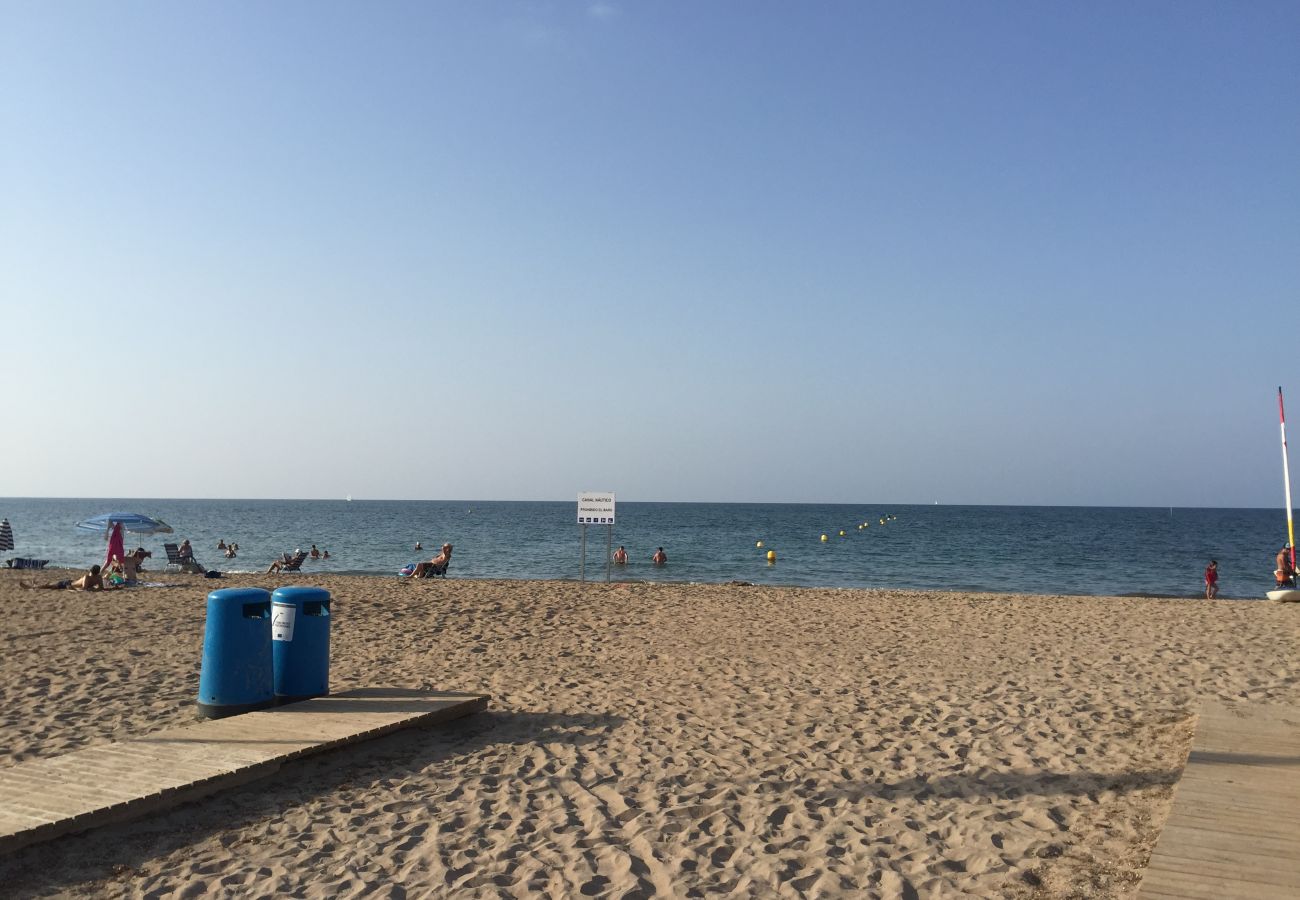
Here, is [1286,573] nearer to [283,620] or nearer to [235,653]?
[283,620]

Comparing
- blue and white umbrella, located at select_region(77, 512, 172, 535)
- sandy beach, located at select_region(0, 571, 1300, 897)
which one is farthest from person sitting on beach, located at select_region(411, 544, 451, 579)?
sandy beach, located at select_region(0, 571, 1300, 897)

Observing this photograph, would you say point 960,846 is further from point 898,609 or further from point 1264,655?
point 898,609

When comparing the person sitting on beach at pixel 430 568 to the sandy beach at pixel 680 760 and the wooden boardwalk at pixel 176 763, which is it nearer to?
the sandy beach at pixel 680 760

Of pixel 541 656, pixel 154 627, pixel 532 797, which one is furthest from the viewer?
pixel 154 627

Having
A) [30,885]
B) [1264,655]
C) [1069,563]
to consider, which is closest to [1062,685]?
[1264,655]

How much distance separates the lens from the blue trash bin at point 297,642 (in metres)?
7.11

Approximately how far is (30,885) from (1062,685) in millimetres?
8305

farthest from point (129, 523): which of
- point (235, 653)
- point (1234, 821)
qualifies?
point (1234, 821)

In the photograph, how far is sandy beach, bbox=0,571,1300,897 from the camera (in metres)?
4.32

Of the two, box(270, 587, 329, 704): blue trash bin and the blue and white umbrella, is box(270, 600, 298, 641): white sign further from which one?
the blue and white umbrella

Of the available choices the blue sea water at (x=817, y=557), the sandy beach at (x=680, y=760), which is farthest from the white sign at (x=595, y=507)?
the blue sea water at (x=817, y=557)

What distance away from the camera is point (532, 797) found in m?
5.42

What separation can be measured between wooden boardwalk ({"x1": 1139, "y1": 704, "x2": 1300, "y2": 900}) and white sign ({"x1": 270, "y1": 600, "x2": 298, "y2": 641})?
5932mm

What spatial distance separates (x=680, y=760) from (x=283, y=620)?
334 centimetres
